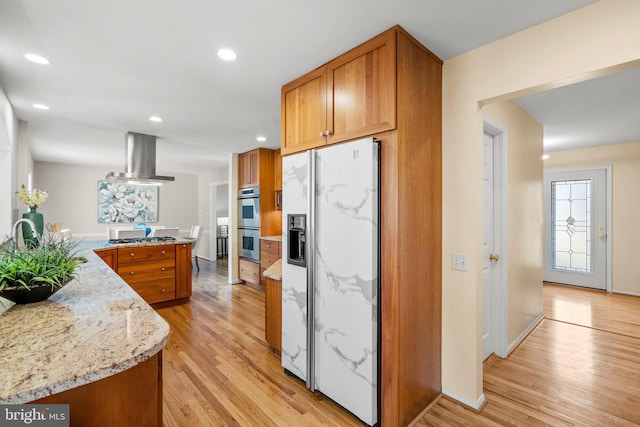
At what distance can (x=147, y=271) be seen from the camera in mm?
3926

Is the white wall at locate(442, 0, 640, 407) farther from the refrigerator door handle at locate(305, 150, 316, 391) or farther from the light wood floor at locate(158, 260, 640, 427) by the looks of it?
the refrigerator door handle at locate(305, 150, 316, 391)

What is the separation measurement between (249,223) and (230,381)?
327 centimetres

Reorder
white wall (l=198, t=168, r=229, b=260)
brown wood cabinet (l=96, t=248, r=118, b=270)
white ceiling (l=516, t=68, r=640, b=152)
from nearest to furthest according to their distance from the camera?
white ceiling (l=516, t=68, r=640, b=152) < brown wood cabinet (l=96, t=248, r=118, b=270) < white wall (l=198, t=168, r=229, b=260)

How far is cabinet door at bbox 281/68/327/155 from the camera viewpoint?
2225 mm

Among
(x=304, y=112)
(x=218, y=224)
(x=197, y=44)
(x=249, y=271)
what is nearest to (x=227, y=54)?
(x=197, y=44)

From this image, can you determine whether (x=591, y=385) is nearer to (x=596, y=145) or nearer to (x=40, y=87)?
(x=596, y=145)

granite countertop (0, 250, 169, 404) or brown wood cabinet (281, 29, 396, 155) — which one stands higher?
brown wood cabinet (281, 29, 396, 155)

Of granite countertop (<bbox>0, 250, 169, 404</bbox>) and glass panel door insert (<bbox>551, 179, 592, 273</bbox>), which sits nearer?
granite countertop (<bbox>0, 250, 169, 404</bbox>)

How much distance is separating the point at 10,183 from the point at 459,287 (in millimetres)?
4307

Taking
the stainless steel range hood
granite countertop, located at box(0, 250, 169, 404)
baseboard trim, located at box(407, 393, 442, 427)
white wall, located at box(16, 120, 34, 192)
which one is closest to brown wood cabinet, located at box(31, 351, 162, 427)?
granite countertop, located at box(0, 250, 169, 404)

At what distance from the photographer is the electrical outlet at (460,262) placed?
204 cm

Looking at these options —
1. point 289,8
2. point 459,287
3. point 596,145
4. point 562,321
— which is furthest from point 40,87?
point 596,145

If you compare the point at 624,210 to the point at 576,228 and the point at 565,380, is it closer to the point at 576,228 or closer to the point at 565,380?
the point at 576,228

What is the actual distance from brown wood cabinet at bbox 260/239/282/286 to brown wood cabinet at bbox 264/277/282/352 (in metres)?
1.87
